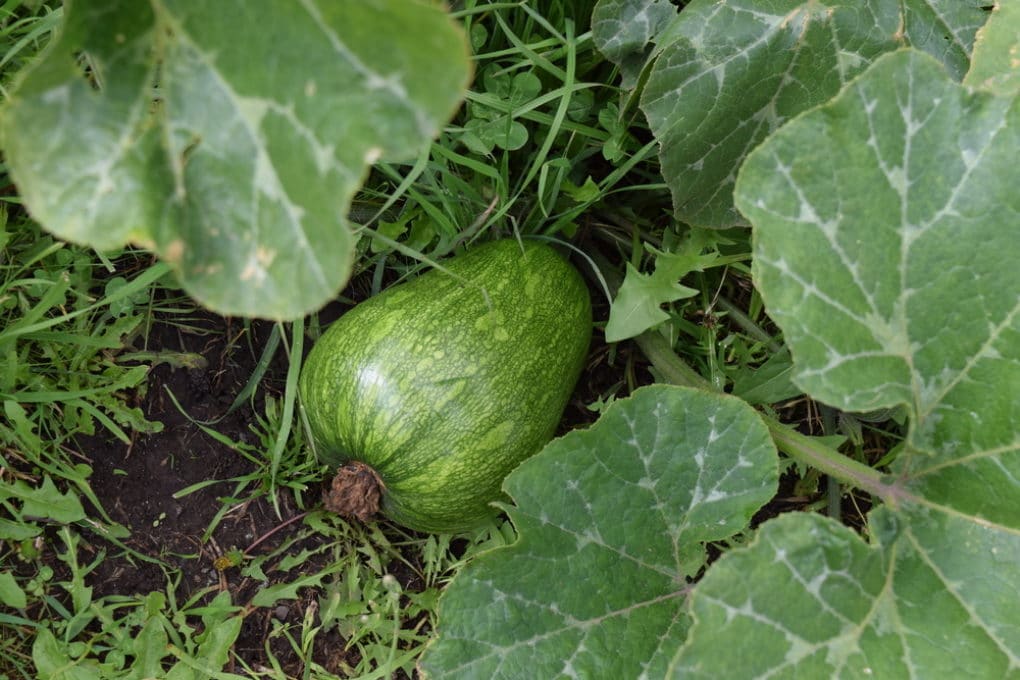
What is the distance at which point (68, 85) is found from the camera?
1410mm

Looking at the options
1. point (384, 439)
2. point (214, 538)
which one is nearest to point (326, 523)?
point (214, 538)

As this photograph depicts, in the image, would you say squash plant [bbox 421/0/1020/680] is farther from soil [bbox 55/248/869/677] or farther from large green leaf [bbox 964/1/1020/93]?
soil [bbox 55/248/869/677]

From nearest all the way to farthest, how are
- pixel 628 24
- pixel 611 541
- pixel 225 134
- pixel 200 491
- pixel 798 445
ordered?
pixel 225 134 → pixel 611 541 → pixel 798 445 → pixel 628 24 → pixel 200 491

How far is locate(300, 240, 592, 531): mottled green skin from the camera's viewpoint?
2.22 m

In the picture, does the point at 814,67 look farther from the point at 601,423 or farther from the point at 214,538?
the point at 214,538

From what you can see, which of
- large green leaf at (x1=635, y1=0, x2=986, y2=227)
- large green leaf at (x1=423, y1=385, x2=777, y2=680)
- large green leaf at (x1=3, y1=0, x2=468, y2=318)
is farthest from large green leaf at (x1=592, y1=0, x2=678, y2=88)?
large green leaf at (x1=3, y1=0, x2=468, y2=318)

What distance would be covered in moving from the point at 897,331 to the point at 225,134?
1.28 meters

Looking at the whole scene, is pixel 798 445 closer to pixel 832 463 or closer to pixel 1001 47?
pixel 832 463

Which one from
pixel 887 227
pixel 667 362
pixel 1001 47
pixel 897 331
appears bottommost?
pixel 667 362

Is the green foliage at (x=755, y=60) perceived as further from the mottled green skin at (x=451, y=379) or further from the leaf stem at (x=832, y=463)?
the leaf stem at (x=832, y=463)

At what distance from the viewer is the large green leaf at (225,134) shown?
52.7 inches

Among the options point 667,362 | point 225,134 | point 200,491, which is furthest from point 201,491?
point 225,134

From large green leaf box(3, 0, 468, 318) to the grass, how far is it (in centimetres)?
95

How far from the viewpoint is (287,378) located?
2.51 m
